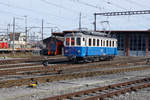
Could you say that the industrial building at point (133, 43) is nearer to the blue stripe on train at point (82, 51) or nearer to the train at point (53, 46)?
the train at point (53, 46)

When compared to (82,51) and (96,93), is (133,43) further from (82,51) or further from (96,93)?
(96,93)

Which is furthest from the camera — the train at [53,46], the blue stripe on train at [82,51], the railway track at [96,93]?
the train at [53,46]

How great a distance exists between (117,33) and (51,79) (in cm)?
3952

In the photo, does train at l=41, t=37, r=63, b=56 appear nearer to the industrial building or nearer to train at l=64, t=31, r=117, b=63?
the industrial building

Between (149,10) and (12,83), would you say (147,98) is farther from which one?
(149,10)

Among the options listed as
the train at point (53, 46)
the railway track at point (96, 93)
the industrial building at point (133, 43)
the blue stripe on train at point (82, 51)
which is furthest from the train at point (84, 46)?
the industrial building at point (133, 43)

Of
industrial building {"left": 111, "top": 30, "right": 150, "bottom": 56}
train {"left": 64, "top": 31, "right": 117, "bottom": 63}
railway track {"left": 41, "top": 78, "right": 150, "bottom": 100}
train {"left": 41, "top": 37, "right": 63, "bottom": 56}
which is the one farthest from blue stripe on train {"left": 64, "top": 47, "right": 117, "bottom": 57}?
industrial building {"left": 111, "top": 30, "right": 150, "bottom": 56}

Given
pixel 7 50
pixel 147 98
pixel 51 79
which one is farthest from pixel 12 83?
pixel 7 50

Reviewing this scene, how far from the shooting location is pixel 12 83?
12.2m

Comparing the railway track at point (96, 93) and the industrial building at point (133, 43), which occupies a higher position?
the industrial building at point (133, 43)

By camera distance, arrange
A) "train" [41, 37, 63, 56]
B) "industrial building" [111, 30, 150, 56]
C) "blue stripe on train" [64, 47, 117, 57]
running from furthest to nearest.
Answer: "industrial building" [111, 30, 150, 56]
"train" [41, 37, 63, 56]
"blue stripe on train" [64, 47, 117, 57]

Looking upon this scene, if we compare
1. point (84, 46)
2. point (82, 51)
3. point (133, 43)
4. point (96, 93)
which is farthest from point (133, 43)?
point (96, 93)

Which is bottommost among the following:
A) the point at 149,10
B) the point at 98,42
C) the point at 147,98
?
the point at 147,98

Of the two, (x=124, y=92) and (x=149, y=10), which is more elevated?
(x=149, y=10)
